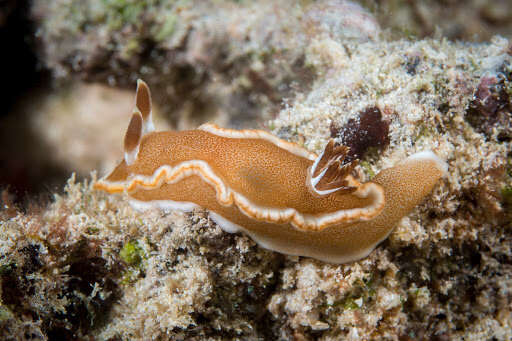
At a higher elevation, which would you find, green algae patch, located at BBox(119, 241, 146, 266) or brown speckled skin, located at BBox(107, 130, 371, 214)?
brown speckled skin, located at BBox(107, 130, 371, 214)

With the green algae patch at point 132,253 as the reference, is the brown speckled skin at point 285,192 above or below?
above

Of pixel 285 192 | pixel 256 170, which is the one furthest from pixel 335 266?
pixel 256 170

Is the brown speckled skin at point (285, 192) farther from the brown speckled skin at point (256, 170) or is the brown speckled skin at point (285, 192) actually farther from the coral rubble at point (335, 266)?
the coral rubble at point (335, 266)

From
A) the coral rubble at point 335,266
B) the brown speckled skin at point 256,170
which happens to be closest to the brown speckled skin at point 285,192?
the brown speckled skin at point 256,170

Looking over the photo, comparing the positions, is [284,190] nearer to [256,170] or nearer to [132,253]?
[256,170]

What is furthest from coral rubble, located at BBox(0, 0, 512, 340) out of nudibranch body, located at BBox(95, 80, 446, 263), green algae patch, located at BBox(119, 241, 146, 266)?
nudibranch body, located at BBox(95, 80, 446, 263)

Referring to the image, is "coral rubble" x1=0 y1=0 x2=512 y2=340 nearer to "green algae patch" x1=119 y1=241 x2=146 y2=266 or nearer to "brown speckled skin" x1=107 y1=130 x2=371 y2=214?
"green algae patch" x1=119 y1=241 x2=146 y2=266

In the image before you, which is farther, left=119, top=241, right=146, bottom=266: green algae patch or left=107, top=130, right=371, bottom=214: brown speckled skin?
left=119, top=241, right=146, bottom=266: green algae patch

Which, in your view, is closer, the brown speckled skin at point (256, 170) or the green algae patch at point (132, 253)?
the brown speckled skin at point (256, 170)
